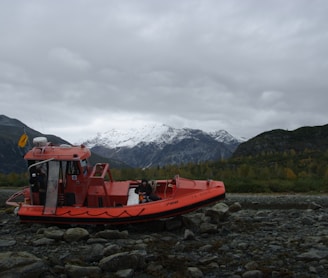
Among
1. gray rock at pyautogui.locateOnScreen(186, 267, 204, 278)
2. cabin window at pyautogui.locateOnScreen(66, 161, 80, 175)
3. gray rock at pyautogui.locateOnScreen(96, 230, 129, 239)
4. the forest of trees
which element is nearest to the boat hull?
gray rock at pyautogui.locateOnScreen(96, 230, 129, 239)

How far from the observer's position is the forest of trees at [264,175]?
27.9 m

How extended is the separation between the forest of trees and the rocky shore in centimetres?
1421

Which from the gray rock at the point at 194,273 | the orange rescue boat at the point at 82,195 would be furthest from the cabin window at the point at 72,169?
the gray rock at the point at 194,273

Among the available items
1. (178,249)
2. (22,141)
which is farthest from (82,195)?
(178,249)

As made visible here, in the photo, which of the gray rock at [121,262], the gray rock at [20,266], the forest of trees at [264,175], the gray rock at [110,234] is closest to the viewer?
the gray rock at [20,266]

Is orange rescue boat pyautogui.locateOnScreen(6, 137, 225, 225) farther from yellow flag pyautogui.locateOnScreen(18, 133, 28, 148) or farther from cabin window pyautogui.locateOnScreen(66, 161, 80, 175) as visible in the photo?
yellow flag pyautogui.locateOnScreen(18, 133, 28, 148)

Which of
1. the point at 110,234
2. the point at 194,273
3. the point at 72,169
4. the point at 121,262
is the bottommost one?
the point at 194,273

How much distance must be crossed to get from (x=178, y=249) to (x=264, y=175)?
77.1 ft

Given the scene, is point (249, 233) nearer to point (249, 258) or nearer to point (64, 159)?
point (249, 258)

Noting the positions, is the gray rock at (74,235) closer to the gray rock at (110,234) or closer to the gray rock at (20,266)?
the gray rock at (110,234)

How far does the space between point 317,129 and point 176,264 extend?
7175 cm

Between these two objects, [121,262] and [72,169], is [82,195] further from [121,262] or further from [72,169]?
[121,262]

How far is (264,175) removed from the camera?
3148 centimetres

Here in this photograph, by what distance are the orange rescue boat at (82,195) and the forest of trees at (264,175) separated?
632 inches
